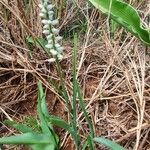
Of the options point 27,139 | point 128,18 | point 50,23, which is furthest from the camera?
point 128,18

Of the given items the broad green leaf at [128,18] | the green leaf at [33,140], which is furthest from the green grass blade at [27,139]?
the broad green leaf at [128,18]

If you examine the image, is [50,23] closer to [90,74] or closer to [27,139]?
[27,139]

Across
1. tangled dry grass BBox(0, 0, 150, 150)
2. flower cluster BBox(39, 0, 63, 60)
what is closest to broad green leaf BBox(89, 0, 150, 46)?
tangled dry grass BBox(0, 0, 150, 150)

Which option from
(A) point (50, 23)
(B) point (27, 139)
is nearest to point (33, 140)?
(B) point (27, 139)

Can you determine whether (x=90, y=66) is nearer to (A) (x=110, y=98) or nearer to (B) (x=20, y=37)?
(A) (x=110, y=98)

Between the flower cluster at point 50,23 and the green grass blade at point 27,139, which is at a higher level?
the flower cluster at point 50,23

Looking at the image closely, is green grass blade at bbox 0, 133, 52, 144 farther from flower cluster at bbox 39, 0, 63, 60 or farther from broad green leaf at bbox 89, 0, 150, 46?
broad green leaf at bbox 89, 0, 150, 46

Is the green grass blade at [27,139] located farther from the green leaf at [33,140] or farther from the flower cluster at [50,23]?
the flower cluster at [50,23]
